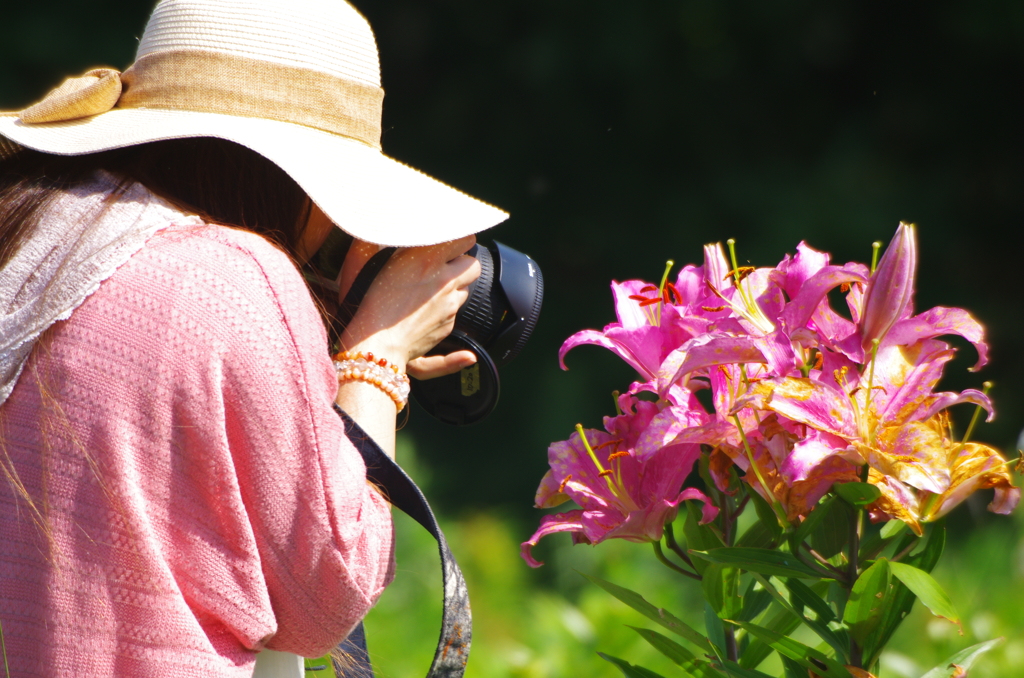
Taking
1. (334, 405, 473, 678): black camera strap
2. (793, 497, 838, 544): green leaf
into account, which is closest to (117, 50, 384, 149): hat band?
(334, 405, 473, 678): black camera strap

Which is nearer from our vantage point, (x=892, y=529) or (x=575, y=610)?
(x=892, y=529)

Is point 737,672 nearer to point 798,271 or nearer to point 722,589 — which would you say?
point 722,589

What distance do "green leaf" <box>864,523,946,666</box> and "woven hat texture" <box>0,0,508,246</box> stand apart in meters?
0.36

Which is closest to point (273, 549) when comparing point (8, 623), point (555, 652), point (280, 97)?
point (8, 623)

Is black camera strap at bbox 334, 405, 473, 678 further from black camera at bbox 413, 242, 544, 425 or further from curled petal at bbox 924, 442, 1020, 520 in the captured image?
curled petal at bbox 924, 442, 1020, 520

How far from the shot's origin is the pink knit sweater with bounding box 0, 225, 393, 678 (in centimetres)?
55

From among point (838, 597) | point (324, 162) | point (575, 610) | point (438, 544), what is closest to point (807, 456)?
point (838, 597)

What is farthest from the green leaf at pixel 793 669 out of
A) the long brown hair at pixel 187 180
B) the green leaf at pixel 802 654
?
the long brown hair at pixel 187 180

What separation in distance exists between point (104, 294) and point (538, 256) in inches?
131

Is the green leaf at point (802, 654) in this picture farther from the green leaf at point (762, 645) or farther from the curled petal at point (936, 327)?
the curled petal at point (936, 327)

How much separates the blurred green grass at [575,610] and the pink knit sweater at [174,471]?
315mm

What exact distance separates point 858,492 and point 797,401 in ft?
0.20

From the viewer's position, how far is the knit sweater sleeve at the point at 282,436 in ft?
1.81

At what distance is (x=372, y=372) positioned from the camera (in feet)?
2.21
